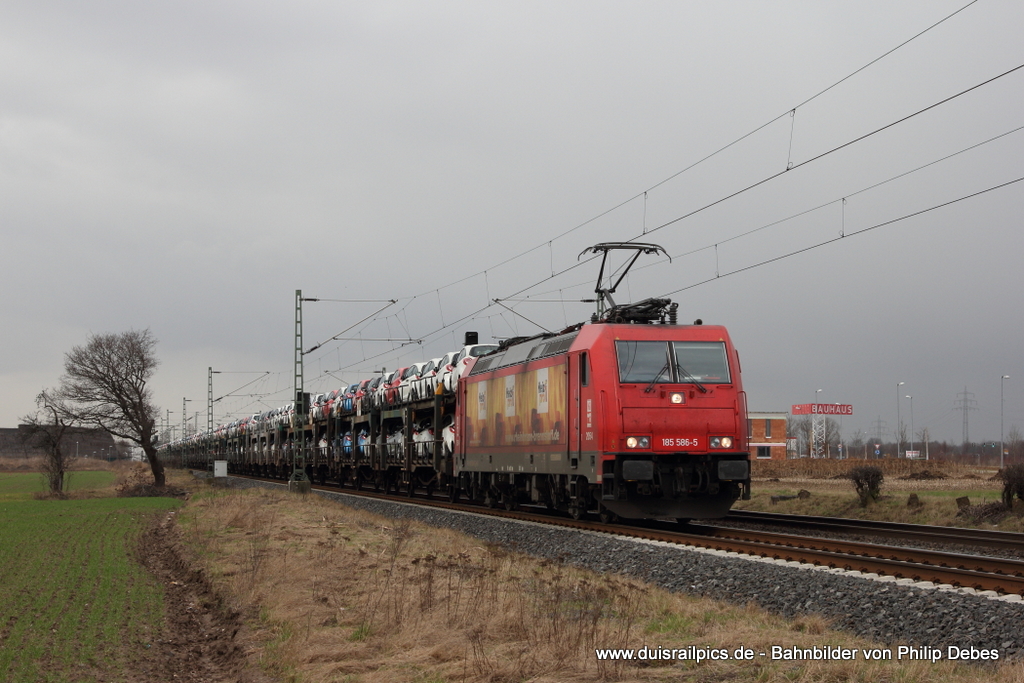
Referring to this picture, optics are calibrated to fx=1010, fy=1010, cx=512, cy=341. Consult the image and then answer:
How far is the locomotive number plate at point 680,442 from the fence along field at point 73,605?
8749 mm

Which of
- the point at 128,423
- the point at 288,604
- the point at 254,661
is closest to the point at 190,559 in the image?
the point at 288,604

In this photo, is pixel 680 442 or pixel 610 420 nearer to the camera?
pixel 610 420

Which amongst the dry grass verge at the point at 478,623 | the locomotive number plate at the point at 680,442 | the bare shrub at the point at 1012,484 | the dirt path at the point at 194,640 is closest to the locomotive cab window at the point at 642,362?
the locomotive number plate at the point at 680,442

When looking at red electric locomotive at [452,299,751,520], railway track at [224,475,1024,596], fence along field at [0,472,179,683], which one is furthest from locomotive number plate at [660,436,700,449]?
fence along field at [0,472,179,683]

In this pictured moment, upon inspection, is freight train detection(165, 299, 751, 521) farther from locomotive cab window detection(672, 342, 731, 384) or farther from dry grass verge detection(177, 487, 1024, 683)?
dry grass verge detection(177, 487, 1024, 683)

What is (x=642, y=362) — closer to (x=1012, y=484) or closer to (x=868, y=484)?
(x=1012, y=484)

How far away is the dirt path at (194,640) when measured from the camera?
9.77 m

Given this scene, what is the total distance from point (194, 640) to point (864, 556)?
8.75 meters

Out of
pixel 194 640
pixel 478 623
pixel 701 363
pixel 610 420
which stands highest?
pixel 701 363

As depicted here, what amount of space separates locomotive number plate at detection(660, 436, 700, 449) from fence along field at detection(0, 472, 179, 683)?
8.75 metres

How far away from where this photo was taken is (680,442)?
1808 cm

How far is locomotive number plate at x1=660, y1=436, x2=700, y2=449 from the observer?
18.0 m

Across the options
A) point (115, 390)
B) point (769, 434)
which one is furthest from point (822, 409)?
point (115, 390)

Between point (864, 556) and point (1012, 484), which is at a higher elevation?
point (1012, 484)
